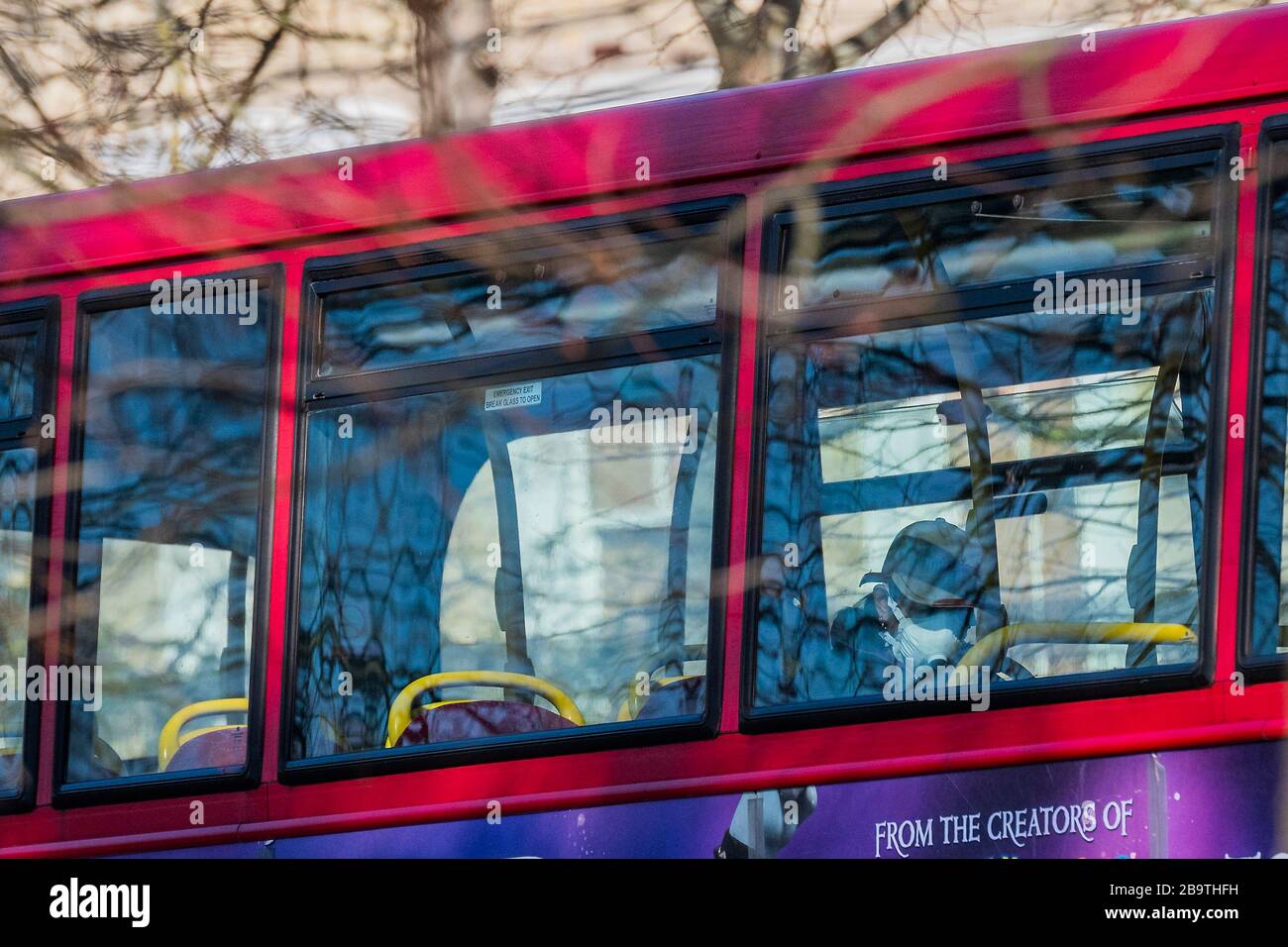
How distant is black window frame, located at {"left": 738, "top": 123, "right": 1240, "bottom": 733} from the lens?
4.15 meters

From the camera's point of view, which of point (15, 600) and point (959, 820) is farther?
point (15, 600)

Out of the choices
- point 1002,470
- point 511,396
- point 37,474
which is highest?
point 511,396

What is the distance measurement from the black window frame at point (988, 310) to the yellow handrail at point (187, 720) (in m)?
1.56

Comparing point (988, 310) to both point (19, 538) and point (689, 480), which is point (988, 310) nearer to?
point (689, 480)

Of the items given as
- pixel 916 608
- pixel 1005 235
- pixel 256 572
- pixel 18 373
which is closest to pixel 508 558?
pixel 256 572

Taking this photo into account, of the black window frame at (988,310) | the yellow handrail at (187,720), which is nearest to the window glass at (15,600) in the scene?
the yellow handrail at (187,720)

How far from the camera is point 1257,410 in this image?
13.6 feet

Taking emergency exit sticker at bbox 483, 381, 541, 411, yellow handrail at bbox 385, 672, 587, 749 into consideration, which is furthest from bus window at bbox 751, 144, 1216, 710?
emergency exit sticker at bbox 483, 381, 541, 411

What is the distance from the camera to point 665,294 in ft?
15.7

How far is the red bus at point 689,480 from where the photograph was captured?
4.20 meters

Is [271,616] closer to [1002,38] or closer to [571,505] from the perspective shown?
[571,505]

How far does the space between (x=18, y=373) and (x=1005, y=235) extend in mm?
3101

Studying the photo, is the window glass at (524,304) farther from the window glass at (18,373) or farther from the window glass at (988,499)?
the window glass at (18,373)

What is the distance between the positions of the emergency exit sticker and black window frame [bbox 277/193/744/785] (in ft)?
0.08
